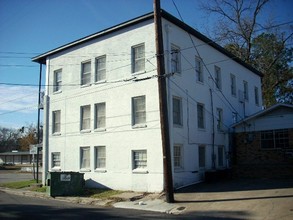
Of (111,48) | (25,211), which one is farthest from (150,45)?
(25,211)

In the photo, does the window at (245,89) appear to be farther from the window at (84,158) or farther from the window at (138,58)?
the window at (84,158)

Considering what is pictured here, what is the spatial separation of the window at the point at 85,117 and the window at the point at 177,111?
6.14 metres

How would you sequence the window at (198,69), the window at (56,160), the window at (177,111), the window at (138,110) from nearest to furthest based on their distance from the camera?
the window at (138,110), the window at (177,111), the window at (198,69), the window at (56,160)

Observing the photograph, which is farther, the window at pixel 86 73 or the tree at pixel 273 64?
the tree at pixel 273 64

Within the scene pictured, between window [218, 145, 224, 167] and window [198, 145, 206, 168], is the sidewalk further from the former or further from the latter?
window [218, 145, 224, 167]

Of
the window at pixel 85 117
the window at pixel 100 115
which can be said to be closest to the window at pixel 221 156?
the window at pixel 100 115

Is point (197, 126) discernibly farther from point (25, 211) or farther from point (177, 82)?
point (25, 211)

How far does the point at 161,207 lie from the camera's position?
586 inches

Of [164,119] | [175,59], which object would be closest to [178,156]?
[164,119]

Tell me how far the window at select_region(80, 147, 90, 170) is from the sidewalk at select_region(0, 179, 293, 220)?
11.4 feet

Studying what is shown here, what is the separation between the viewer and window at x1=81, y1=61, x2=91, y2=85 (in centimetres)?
2366

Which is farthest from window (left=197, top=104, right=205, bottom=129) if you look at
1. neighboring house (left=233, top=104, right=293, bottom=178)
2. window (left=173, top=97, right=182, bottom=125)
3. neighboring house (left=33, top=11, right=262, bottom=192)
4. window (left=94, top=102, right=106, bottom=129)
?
window (left=94, top=102, right=106, bottom=129)

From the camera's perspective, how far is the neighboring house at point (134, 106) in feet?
64.9

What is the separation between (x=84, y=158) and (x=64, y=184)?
3.70m
